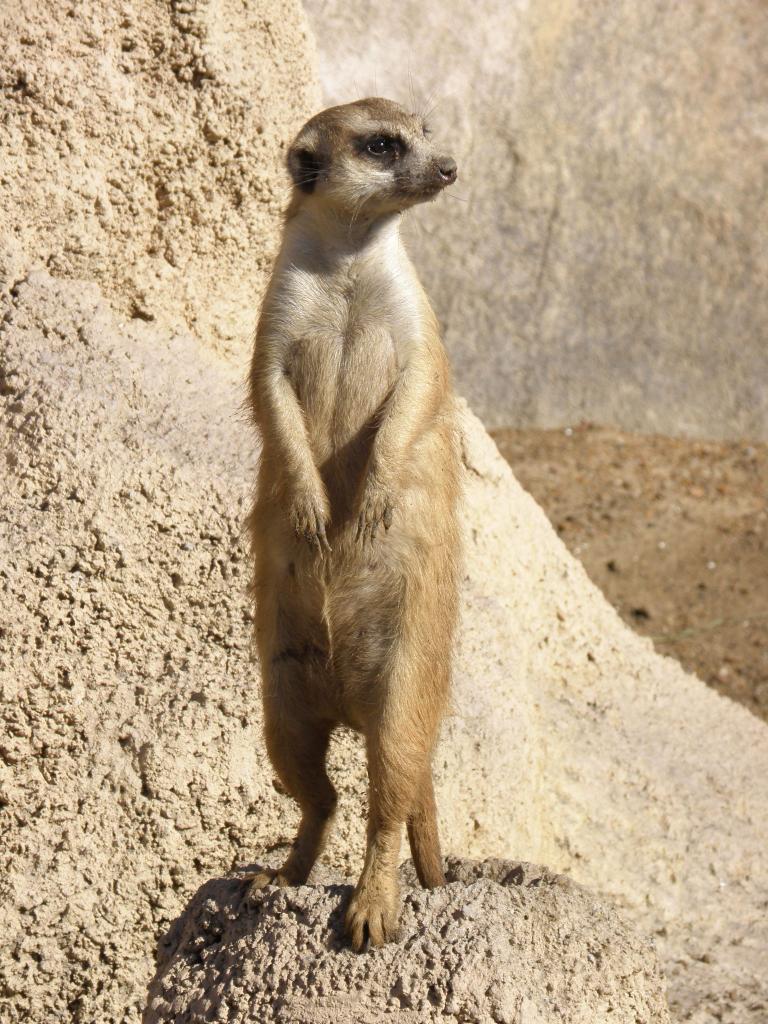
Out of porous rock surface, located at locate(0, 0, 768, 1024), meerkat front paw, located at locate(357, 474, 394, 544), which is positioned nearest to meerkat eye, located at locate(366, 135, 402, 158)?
meerkat front paw, located at locate(357, 474, 394, 544)

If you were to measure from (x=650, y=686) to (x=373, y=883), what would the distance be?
2.25 metres

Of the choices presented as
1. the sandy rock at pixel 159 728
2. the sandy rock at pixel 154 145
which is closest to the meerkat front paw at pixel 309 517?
the sandy rock at pixel 159 728

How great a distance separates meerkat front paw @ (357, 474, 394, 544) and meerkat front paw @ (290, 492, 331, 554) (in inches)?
3.0

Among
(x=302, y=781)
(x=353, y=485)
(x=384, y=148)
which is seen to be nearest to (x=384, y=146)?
(x=384, y=148)

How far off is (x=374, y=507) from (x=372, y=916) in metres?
0.76

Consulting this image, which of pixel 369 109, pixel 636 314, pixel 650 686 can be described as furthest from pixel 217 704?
pixel 636 314

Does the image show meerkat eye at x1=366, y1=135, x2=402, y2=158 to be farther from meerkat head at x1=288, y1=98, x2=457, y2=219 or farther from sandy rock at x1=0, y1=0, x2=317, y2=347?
sandy rock at x1=0, y1=0, x2=317, y2=347

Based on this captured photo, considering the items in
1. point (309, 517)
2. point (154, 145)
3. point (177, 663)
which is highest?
point (154, 145)

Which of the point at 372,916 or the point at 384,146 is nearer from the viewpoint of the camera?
the point at 372,916

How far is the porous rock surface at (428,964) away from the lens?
2.29 metres

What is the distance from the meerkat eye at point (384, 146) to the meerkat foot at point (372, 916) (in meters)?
1.46

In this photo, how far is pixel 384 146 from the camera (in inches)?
108

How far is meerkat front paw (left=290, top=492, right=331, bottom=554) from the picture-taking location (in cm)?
256

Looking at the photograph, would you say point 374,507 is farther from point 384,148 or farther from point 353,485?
point 384,148
